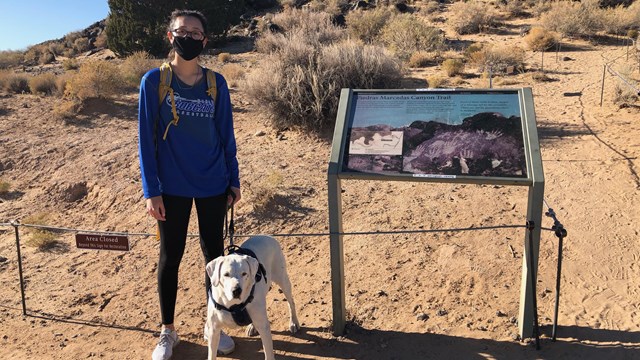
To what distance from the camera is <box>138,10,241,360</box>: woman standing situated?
2.85m

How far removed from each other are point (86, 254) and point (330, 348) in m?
3.37

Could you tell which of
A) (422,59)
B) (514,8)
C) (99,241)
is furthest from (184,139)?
(514,8)

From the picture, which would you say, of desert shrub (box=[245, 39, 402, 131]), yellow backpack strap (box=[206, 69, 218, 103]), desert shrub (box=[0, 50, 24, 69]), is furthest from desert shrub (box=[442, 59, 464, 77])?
desert shrub (box=[0, 50, 24, 69])

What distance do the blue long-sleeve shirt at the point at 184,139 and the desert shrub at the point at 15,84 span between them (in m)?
11.7

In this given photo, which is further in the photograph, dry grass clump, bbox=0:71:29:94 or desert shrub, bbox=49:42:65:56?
desert shrub, bbox=49:42:65:56

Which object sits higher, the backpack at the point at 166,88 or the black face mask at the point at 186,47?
the black face mask at the point at 186,47

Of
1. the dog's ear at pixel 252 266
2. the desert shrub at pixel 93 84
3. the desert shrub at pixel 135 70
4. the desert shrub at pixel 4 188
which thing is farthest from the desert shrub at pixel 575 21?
the dog's ear at pixel 252 266

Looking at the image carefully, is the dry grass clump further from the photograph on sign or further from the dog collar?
the dog collar

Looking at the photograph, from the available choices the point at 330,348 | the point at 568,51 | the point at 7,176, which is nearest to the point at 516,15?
the point at 568,51

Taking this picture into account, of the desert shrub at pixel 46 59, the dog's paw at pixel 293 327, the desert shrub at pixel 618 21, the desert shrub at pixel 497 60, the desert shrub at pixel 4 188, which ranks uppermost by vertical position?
the desert shrub at pixel 618 21

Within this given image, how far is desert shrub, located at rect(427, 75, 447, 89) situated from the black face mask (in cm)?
860

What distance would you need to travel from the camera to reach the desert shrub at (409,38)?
15.7 metres

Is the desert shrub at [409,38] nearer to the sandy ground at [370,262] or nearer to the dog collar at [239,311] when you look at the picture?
the sandy ground at [370,262]

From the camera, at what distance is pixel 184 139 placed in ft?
9.57
